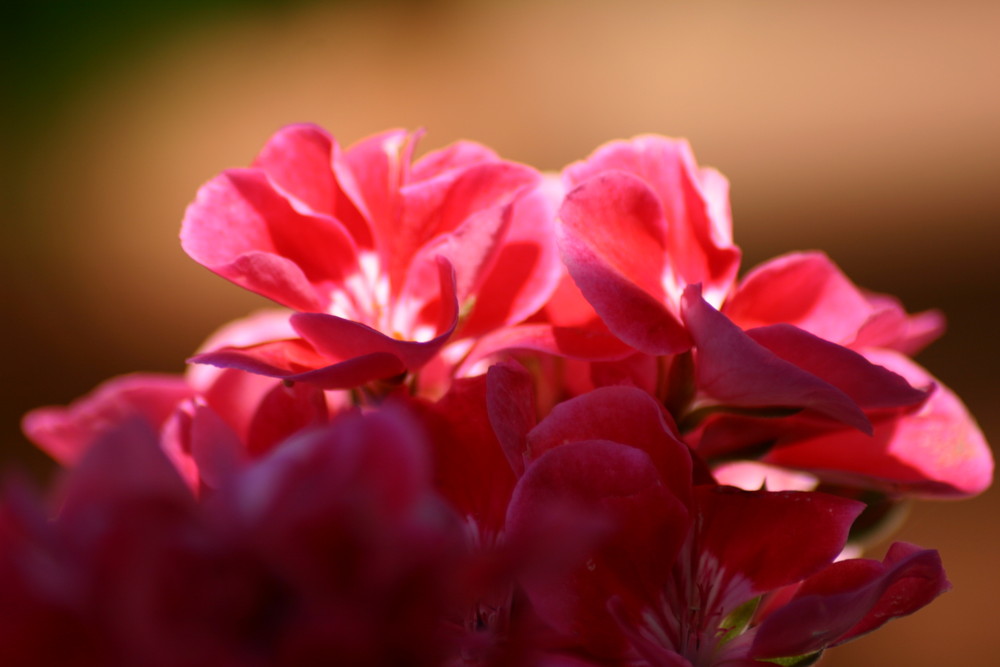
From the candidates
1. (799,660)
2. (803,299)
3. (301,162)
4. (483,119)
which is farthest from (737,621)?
(483,119)

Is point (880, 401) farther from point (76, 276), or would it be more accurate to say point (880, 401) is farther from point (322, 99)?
point (322, 99)

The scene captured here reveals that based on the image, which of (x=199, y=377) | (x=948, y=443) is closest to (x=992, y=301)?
(x=948, y=443)

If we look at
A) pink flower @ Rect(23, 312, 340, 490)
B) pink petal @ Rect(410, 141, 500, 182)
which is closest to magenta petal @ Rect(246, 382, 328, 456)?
pink flower @ Rect(23, 312, 340, 490)

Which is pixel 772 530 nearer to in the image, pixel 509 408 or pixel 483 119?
pixel 509 408

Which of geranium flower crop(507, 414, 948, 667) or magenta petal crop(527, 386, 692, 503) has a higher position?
magenta petal crop(527, 386, 692, 503)

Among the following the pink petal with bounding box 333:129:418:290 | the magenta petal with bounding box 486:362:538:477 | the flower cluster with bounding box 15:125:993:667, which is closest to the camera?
the flower cluster with bounding box 15:125:993:667

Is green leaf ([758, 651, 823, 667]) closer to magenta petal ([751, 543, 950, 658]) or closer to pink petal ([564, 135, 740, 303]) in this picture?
magenta petal ([751, 543, 950, 658])

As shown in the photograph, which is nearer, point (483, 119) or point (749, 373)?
point (749, 373)

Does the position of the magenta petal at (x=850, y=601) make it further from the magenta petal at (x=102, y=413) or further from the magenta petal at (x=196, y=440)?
the magenta petal at (x=102, y=413)

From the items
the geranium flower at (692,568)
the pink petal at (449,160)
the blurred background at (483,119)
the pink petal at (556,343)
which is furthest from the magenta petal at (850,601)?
the blurred background at (483,119)
